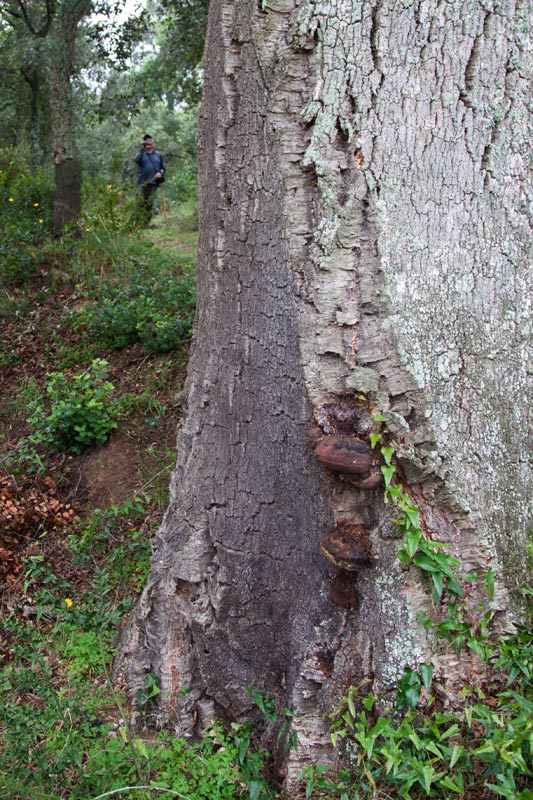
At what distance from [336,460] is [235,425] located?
48cm

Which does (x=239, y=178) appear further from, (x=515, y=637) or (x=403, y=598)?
(x=515, y=637)

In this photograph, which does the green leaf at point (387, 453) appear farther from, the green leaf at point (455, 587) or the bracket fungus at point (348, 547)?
the green leaf at point (455, 587)

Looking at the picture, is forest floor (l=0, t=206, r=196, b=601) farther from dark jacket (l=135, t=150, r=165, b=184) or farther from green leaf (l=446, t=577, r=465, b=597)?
dark jacket (l=135, t=150, r=165, b=184)

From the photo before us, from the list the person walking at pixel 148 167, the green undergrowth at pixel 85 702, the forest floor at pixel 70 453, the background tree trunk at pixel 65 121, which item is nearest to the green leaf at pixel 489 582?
the green undergrowth at pixel 85 702

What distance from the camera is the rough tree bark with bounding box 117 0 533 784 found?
2068 millimetres

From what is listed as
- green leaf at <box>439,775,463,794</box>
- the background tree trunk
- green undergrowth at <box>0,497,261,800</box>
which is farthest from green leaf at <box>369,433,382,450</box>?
the background tree trunk

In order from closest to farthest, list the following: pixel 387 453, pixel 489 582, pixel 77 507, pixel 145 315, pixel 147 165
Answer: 1. pixel 387 453
2. pixel 489 582
3. pixel 77 507
4. pixel 145 315
5. pixel 147 165

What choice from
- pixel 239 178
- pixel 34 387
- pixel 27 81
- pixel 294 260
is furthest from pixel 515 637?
pixel 27 81

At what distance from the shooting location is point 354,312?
2.14 m

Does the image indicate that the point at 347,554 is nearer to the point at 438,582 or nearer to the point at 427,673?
the point at 438,582

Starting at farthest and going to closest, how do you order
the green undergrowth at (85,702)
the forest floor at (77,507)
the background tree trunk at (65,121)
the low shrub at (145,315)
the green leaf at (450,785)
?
1. the background tree trunk at (65,121)
2. the low shrub at (145,315)
3. the forest floor at (77,507)
4. the green undergrowth at (85,702)
5. the green leaf at (450,785)

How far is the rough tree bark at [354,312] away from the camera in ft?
6.79

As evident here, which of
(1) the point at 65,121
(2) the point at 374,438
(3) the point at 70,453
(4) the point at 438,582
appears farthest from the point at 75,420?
(1) the point at 65,121

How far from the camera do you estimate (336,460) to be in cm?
212
